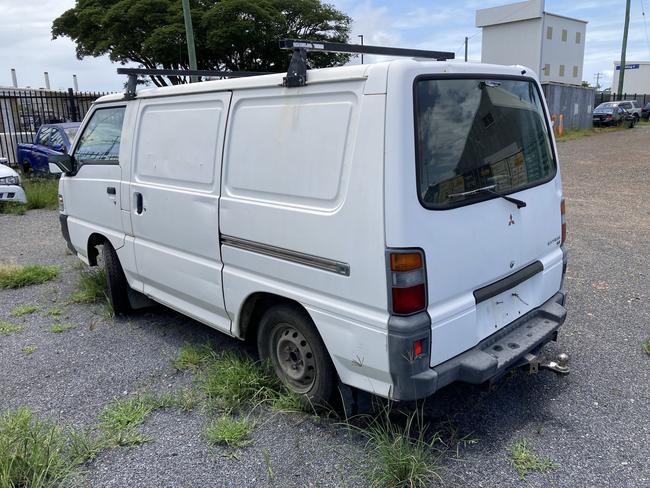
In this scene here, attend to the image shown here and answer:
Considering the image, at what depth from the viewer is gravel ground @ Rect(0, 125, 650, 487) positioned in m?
2.85

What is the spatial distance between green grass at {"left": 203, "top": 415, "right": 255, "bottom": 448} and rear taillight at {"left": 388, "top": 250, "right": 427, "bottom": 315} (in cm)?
119

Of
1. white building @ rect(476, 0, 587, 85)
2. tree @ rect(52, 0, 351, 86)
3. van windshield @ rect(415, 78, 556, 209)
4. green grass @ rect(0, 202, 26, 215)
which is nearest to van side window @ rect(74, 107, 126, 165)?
van windshield @ rect(415, 78, 556, 209)

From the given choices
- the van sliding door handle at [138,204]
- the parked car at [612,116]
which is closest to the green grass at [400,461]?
the van sliding door handle at [138,204]

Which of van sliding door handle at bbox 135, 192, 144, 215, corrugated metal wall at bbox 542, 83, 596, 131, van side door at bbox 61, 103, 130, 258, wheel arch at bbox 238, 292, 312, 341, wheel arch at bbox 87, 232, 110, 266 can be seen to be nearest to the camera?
wheel arch at bbox 238, 292, 312, 341

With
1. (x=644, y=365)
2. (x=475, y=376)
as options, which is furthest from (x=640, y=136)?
(x=475, y=376)

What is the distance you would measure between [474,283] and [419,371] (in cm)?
60

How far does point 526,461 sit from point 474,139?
67.7 inches

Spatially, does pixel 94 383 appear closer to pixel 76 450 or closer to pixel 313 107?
pixel 76 450

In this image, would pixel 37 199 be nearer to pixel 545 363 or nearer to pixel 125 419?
pixel 125 419

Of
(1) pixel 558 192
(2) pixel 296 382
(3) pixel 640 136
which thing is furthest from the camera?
(3) pixel 640 136

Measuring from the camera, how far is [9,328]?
16.1ft

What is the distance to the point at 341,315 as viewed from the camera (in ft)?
9.55

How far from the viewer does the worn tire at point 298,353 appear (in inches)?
126

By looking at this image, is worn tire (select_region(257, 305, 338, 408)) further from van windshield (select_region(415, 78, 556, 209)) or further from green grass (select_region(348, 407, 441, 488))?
van windshield (select_region(415, 78, 556, 209))
